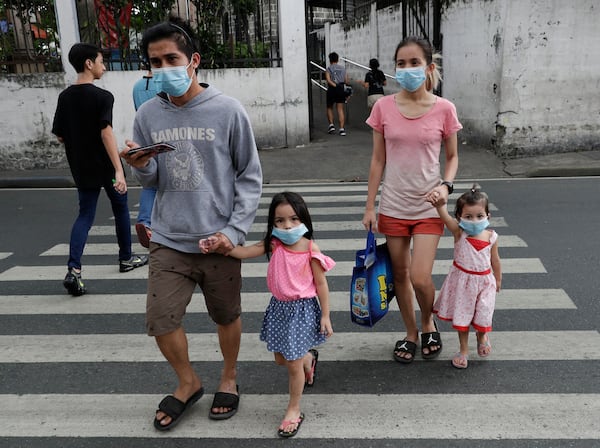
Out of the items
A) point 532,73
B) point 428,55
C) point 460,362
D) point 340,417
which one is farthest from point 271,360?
point 532,73

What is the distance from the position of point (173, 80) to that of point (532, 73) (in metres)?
9.41

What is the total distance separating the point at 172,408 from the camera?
10.7 ft

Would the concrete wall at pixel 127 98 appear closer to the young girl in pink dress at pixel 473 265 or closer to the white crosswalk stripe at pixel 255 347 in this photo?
the white crosswalk stripe at pixel 255 347

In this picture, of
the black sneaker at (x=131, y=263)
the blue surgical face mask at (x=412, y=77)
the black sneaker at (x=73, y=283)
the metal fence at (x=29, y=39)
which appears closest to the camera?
the blue surgical face mask at (x=412, y=77)

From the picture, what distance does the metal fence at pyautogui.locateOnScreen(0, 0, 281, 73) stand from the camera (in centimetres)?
1162

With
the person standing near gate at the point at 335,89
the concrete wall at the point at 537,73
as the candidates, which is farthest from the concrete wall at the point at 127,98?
the concrete wall at the point at 537,73

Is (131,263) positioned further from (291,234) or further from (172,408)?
(291,234)

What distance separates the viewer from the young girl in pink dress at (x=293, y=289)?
308cm

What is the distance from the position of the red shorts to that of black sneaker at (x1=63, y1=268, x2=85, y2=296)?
2.86m

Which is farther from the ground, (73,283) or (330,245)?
(73,283)

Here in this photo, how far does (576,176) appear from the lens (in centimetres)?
986

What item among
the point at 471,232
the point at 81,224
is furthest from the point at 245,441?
the point at 81,224

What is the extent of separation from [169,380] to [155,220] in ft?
3.63

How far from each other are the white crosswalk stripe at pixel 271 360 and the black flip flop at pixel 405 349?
2.2 inches
